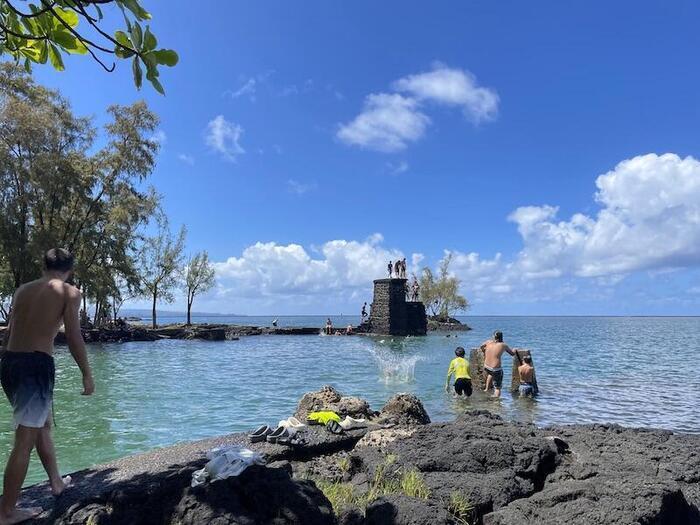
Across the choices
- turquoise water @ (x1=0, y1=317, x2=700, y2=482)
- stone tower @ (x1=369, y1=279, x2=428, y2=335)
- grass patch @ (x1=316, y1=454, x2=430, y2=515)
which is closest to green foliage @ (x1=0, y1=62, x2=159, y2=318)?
turquoise water @ (x1=0, y1=317, x2=700, y2=482)

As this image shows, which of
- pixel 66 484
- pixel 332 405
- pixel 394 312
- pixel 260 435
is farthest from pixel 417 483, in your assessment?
pixel 394 312

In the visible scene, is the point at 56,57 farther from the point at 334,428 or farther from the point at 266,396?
the point at 266,396

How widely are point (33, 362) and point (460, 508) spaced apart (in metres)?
3.51

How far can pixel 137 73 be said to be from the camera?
2.67m

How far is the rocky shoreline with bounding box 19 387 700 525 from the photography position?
363 centimetres

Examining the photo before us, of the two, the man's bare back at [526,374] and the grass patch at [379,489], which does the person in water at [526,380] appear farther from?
the grass patch at [379,489]

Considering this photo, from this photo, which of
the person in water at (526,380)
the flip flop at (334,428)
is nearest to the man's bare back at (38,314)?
the flip flop at (334,428)

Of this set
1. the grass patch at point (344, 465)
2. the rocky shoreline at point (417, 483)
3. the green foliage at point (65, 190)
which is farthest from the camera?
the green foliage at point (65, 190)

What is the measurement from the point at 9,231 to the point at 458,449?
3336 cm

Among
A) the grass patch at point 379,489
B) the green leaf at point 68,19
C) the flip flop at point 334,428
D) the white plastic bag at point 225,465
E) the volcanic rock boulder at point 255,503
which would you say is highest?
the green leaf at point 68,19

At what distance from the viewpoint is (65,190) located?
33.2 meters

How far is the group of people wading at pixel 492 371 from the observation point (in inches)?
534

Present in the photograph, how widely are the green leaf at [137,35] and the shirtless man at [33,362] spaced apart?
2.23 metres

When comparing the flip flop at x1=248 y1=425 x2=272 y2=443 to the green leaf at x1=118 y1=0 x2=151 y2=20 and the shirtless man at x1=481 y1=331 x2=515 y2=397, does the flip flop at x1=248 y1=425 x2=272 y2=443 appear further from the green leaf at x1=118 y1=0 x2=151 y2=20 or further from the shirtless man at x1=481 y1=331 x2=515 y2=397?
the shirtless man at x1=481 y1=331 x2=515 y2=397
